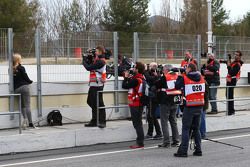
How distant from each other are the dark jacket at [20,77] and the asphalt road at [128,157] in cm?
212

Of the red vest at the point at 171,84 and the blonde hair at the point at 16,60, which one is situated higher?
the blonde hair at the point at 16,60

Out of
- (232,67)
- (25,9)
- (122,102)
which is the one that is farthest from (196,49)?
(25,9)

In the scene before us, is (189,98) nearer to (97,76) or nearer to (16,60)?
(97,76)

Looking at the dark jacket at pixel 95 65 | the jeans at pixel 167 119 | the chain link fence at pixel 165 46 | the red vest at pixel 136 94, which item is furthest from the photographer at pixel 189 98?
the chain link fence at pixel 165 46

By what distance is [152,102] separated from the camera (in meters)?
12.4

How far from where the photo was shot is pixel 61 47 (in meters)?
13.6

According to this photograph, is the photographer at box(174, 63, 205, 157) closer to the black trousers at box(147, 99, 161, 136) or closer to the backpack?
the black trousers at box(147, 99, 161, 136)

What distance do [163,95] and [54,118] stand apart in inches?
131

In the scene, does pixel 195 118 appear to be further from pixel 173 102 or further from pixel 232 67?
pixel 232 67

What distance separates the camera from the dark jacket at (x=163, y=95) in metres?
11.4

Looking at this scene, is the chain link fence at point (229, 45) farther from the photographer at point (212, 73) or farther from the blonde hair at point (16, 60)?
the blonde hair at point (16, 60)

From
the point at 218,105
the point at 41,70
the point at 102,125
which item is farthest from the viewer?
the point at 218,105

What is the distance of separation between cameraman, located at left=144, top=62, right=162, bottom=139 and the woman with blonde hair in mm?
2893

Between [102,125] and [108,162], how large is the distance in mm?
2635
